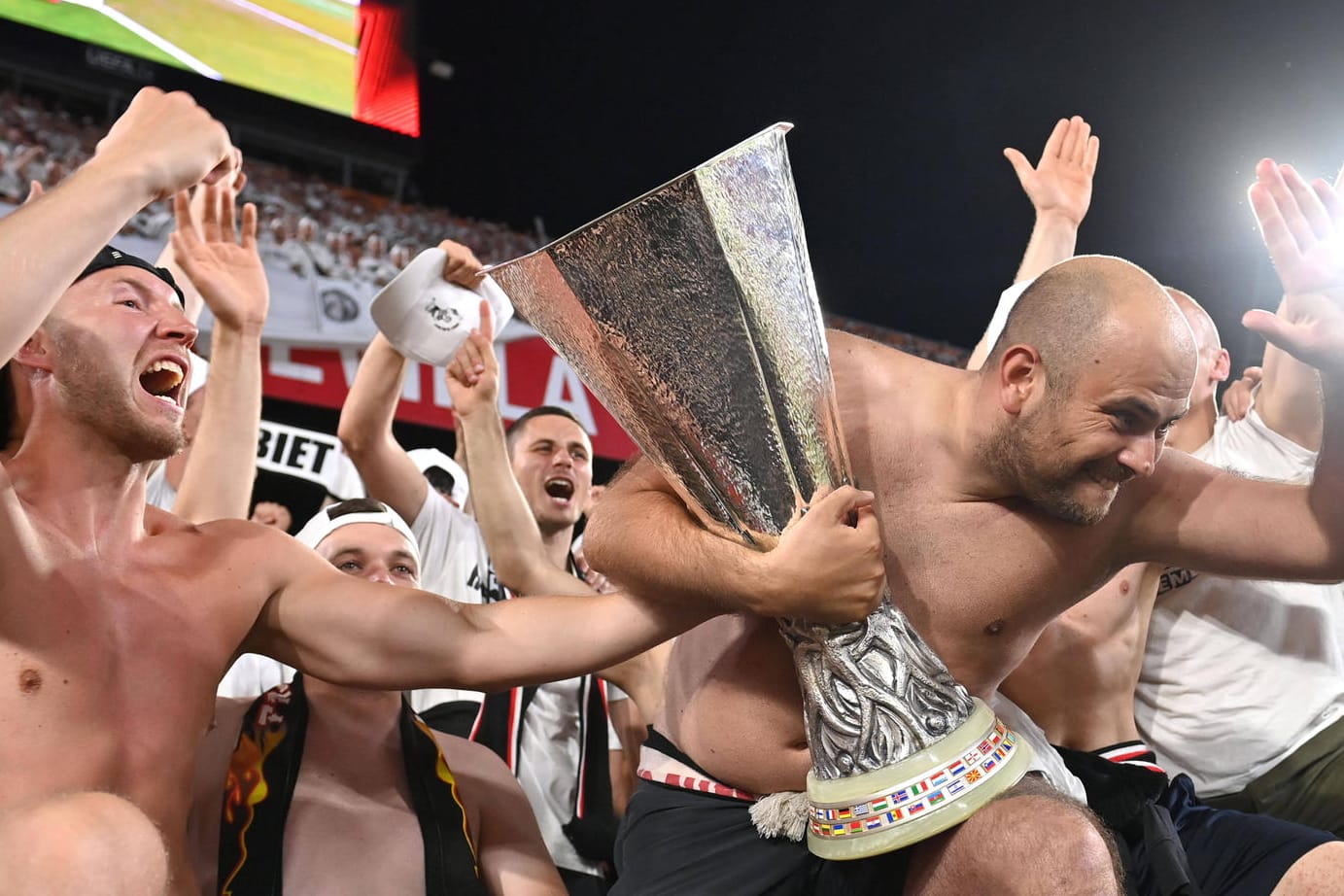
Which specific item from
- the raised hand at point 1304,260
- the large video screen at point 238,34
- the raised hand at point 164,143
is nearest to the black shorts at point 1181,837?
the raised hand at point 1304,260

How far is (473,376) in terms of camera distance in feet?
8.82

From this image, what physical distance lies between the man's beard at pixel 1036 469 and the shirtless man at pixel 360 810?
105 cm

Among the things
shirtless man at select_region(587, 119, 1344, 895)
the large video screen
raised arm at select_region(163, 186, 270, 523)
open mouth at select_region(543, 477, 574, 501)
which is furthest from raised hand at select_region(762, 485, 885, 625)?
the large video screen

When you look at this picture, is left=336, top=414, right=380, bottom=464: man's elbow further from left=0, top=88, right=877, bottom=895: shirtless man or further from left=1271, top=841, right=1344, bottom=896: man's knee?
left=1271, top=841, right=1344, bottom=896: man's knee

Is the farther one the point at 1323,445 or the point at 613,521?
the point at 1323,445

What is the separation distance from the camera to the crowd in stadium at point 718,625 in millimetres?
1343

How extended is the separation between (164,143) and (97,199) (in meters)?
0.16

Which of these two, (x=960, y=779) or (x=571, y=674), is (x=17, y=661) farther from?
(x=960, y=779)

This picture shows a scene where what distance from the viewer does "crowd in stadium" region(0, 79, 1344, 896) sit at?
1.34m

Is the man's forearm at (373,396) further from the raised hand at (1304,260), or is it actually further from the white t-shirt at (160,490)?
the raised hand at (1304,260)

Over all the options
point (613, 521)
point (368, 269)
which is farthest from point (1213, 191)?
point (613, 521)

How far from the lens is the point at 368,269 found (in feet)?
26.9

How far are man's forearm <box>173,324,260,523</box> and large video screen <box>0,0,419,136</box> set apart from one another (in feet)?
32.9

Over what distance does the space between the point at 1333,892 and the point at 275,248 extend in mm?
6279
